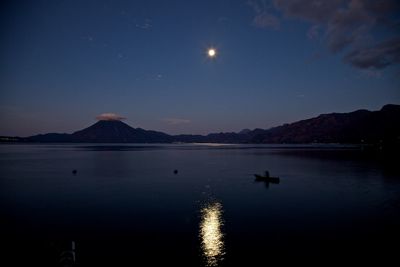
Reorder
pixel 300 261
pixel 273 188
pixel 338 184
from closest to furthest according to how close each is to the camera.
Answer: pixel 300 261
pixel 273 188
pixel 338 184

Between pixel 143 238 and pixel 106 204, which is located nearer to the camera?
pixel 143 238

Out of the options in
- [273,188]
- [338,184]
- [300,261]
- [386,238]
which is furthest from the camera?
[338,184]

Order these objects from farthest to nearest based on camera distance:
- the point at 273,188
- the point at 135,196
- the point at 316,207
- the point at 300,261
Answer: the point at 273,188
the point at 135,196
the point at 316,207
the point at 300,261

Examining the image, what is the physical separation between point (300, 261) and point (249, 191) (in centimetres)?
3740

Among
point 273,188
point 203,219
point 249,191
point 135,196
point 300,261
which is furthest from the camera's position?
point 273,188

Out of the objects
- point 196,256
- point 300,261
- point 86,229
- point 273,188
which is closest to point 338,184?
point 273,188

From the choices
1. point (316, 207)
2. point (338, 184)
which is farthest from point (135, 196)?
point (338, 184)

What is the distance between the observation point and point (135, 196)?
57594 millimetres

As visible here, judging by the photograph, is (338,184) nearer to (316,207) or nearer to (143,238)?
(316,207)

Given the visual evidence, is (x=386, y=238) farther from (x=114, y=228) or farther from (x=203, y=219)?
(x=114, y=228)

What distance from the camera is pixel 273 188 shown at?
224ft

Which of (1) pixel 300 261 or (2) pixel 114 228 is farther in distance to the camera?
(2) pixel 114 228

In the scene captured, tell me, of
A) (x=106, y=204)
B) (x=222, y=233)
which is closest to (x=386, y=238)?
(x=222, y=233)

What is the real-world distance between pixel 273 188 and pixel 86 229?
46.4 m
